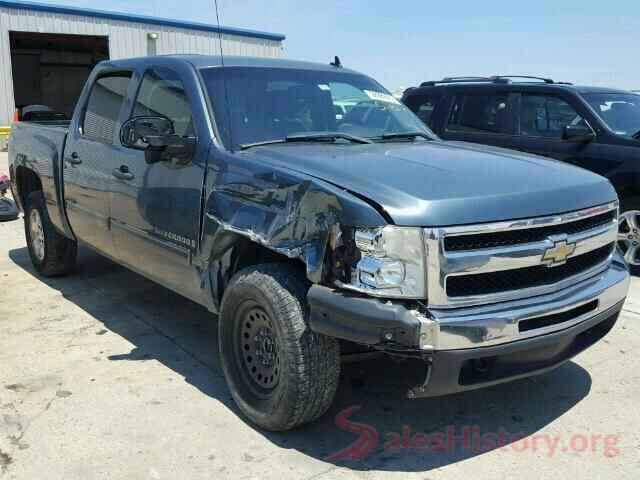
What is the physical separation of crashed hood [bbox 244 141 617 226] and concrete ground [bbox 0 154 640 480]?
3.76ft

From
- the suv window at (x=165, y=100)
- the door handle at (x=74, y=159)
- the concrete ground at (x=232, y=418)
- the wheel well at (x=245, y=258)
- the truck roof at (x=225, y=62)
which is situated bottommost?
the concrete ground at (x=232, y=418)

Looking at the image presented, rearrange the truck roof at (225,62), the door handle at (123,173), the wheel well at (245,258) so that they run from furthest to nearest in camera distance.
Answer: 1. the door handle at (123,173)
2. the truck roof at (225,62)
3. the wheel well at (245,258)

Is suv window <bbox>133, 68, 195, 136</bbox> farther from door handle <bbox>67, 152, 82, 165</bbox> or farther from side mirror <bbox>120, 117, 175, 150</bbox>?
door handle <bbox>67, 152, 82, 165</bbox>

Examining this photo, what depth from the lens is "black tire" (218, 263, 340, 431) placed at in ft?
9.91

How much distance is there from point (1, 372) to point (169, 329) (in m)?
1.16

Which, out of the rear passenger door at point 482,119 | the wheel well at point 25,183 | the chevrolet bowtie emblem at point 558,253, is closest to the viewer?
the chevrolet bowtie emblem at point 558,253

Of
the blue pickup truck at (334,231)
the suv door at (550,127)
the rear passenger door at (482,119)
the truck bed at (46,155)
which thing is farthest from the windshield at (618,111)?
the truck bed at (46,155)

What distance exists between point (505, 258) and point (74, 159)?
11.5ft

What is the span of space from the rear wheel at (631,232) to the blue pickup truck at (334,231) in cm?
290

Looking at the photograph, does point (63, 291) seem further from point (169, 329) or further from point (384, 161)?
point (384, 161)

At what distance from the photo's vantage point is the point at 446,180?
3035 mm

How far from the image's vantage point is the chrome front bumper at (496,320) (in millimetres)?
2697

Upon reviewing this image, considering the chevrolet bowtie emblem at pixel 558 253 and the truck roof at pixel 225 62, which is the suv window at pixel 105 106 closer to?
the truck roof at pixel 225 62

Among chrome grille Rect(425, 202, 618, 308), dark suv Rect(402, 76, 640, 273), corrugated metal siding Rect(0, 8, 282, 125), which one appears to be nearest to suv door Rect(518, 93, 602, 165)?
dark suv Rect(402, 76, 640, 273)
